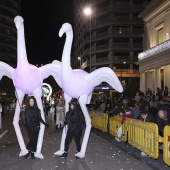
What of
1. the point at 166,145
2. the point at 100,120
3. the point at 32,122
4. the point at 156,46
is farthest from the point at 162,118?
the point at 156,46

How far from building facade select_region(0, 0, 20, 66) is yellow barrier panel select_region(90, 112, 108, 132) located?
63664 mm

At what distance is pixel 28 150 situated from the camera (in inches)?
343

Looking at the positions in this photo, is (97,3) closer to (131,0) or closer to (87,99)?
(131,0)

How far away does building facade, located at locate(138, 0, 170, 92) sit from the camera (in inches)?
1067

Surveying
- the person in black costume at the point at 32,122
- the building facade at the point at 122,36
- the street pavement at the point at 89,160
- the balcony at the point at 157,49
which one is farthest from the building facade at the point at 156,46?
the building facade at the point at 122,36

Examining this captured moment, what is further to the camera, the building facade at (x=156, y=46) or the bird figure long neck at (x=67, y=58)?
the building facade at (x=156, y=46)

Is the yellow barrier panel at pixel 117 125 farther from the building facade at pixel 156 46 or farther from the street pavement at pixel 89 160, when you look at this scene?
the building facade at pixel 156 46

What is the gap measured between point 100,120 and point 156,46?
1468 cm

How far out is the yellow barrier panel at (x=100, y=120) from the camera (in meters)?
14.6

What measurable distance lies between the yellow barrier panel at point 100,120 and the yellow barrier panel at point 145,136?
13.4 feet

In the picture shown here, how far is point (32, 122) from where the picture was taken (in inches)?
336

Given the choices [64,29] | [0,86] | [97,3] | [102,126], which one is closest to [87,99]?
[64,29]

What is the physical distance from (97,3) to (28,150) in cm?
5982

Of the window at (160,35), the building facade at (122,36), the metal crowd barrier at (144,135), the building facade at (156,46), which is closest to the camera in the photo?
the metal crowd barrier at (144,135)
